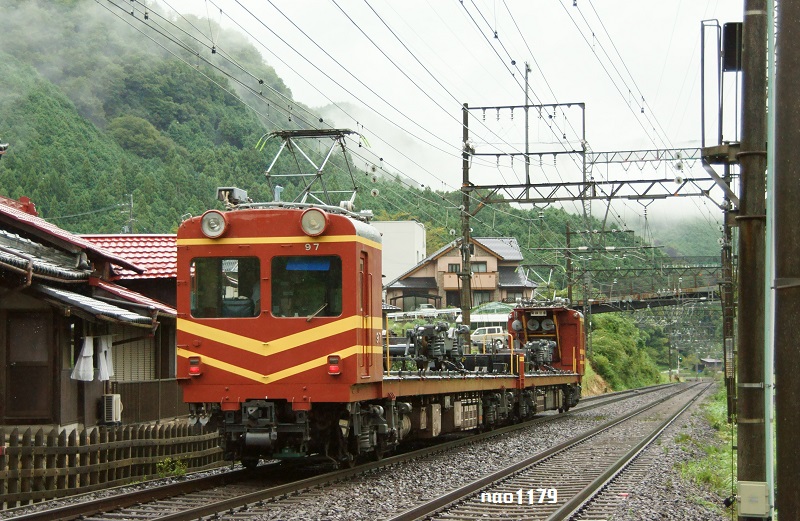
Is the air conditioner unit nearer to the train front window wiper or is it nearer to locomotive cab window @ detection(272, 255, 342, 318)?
locomotive cab window @ detection(272, 255, 342, 318)

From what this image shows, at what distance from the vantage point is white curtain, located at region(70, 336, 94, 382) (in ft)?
45.7

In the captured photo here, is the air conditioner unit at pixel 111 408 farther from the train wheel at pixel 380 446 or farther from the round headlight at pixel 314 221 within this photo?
the round headlight at pixel 314 221

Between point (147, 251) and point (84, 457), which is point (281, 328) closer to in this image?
point (84, 457)

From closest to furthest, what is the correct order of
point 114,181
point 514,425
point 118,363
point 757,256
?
point 757,256 → point 118,363 → point 514,425 → point 114,181

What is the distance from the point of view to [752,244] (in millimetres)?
8008

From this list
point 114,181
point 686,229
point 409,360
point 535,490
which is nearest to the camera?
point 535,490

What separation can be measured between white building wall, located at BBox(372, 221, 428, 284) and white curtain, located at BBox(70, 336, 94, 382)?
64.0 metres

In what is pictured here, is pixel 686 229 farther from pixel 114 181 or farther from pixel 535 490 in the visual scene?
pixel 535 490

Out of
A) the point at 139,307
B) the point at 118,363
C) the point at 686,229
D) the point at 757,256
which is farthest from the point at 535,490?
the point at 686,229

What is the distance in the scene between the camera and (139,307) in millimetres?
15031

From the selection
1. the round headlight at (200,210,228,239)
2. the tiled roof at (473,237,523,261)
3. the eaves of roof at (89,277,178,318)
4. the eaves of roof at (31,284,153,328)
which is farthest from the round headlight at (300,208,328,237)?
the tiled roof at (473,237,523,261)

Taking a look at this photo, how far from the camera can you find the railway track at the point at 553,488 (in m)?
10.1

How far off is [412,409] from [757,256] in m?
8.61

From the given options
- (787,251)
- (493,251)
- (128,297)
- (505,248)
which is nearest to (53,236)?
(128,297)
